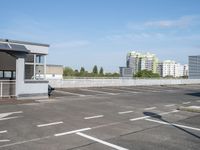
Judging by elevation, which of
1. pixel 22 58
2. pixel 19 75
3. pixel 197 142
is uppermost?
pixel 22 58

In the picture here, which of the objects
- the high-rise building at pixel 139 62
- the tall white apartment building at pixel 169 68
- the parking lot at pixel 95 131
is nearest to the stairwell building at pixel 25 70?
the parking lot at pixel 95 131

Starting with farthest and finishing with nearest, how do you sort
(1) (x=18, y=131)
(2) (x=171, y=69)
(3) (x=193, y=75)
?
(2) (x=171, y=69)
(3) (x=193, y=75)
(1) (x=18, y=131)

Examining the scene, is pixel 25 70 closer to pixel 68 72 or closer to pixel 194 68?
pixel 194 68

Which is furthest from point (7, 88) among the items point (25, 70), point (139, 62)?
point (139, 62)

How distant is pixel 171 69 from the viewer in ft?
530

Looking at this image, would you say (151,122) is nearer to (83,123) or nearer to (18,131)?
(83,123)

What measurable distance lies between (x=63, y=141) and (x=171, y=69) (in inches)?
6367

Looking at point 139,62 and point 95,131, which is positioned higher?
point 139,62

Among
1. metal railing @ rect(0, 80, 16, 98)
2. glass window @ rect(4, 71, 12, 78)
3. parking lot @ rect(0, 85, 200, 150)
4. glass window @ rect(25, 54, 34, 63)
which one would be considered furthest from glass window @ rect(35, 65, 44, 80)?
parking lot @ rect(0, 85, 200, 150)

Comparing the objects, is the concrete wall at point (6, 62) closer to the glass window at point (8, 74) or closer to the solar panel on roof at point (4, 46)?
the glass window at point (8, 74)

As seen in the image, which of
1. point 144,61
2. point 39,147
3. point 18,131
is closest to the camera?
point 39,147

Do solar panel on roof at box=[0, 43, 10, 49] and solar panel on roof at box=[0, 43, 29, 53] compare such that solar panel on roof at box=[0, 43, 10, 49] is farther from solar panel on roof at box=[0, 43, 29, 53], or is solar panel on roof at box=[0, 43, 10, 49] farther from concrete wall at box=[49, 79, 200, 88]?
concrete wall at box=[49, 79, 200, 88]

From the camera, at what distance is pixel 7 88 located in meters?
16.2

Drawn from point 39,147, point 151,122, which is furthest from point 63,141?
point 151,122
